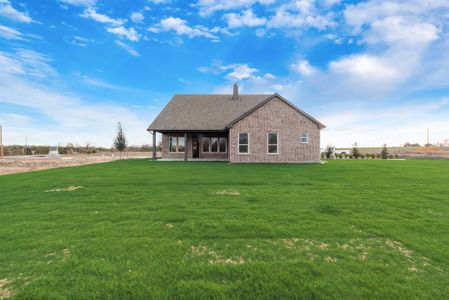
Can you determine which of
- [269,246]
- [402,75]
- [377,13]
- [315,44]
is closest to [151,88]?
[315,44]

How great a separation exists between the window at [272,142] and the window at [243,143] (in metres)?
1.73

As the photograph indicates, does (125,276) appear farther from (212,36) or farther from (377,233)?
(212,36)

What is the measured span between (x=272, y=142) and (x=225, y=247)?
14.4 meters

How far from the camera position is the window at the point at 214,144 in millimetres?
20328

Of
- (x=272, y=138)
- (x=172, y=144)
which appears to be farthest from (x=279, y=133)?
(x=172, y=144)

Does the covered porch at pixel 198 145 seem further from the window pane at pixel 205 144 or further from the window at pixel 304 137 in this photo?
the window at pixel 304 137

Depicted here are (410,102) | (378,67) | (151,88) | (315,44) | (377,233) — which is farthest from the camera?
(151,88)

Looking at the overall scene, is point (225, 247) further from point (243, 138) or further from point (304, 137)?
point (304, 137)

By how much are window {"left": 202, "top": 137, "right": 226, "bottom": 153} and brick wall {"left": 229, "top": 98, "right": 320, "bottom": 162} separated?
139 inches

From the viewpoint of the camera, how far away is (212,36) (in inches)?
781

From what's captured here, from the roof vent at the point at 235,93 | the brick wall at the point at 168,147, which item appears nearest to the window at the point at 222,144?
the brick wall at the point at 168,147

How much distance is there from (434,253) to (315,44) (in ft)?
66.0

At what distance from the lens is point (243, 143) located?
16922 millimetres

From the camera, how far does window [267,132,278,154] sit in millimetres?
16766
